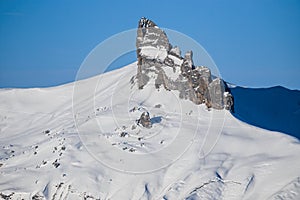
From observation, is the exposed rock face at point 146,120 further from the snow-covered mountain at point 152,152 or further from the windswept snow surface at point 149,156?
the windswept snow surface at point 149,156

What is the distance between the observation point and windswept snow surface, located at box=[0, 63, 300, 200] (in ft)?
155

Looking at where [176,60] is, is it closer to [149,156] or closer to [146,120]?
[146,120]

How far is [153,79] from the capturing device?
69.8 metres

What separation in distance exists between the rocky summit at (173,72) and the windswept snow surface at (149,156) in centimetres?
131

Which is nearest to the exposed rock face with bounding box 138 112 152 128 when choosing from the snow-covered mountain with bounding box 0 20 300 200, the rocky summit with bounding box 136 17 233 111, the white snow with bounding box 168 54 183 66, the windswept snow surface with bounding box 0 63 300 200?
the snow-covered mountain with bounding box 0 20 300 200

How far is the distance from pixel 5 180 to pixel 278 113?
1646 inches

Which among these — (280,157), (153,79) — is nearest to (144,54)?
(153,79)

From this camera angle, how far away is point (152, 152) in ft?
181

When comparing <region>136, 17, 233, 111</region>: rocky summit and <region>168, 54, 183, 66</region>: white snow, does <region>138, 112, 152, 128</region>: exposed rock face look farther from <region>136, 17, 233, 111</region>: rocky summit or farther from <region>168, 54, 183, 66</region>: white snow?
<region>168, 54, 183, 66</region>: white snow

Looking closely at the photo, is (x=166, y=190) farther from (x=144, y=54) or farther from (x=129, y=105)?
(x=144, y=54)

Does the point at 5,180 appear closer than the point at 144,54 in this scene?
Yes

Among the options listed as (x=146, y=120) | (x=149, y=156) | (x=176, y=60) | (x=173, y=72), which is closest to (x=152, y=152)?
(x=149, y=156)

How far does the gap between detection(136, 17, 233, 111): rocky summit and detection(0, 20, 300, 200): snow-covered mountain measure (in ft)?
0.65

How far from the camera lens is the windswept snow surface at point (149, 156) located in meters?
47.3
